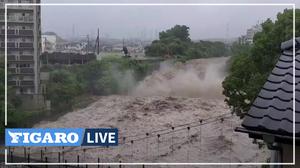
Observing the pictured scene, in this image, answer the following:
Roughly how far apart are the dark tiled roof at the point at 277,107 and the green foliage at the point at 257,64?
8.03ft

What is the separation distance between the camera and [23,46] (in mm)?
5453

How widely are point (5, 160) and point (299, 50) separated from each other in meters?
3.99

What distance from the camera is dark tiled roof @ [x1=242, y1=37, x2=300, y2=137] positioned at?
2.79 feet

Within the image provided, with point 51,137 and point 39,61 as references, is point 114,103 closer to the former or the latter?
point 39,61

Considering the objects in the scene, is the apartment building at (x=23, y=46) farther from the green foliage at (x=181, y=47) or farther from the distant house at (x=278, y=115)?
the distant house at (x=278, y=115)

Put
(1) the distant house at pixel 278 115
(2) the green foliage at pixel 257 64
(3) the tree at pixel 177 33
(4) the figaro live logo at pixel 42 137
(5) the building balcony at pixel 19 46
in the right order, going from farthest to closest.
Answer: (3) the tree at pixel 177 33 < (5) the building balcony at pixel 19 46 < (2) the green foliage at pixel 257 64 < (4) the figaro live logo at pixel 42 137 < (1) the distant house at pixel 278 115

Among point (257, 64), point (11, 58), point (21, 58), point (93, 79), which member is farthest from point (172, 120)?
point (257, 64)

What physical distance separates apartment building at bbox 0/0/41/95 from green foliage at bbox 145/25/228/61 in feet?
4.96

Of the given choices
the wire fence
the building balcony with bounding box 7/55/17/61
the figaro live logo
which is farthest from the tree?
the figaro live logo

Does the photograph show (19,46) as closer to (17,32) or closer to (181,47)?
(17,32)

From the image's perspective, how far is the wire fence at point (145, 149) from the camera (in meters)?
4.66

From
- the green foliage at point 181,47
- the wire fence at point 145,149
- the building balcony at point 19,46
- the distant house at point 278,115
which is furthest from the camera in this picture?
the green foliage at point 181,47

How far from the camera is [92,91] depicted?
21.3ft

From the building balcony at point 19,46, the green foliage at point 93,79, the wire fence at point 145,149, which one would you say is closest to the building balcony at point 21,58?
the building balcony at point 19,46
